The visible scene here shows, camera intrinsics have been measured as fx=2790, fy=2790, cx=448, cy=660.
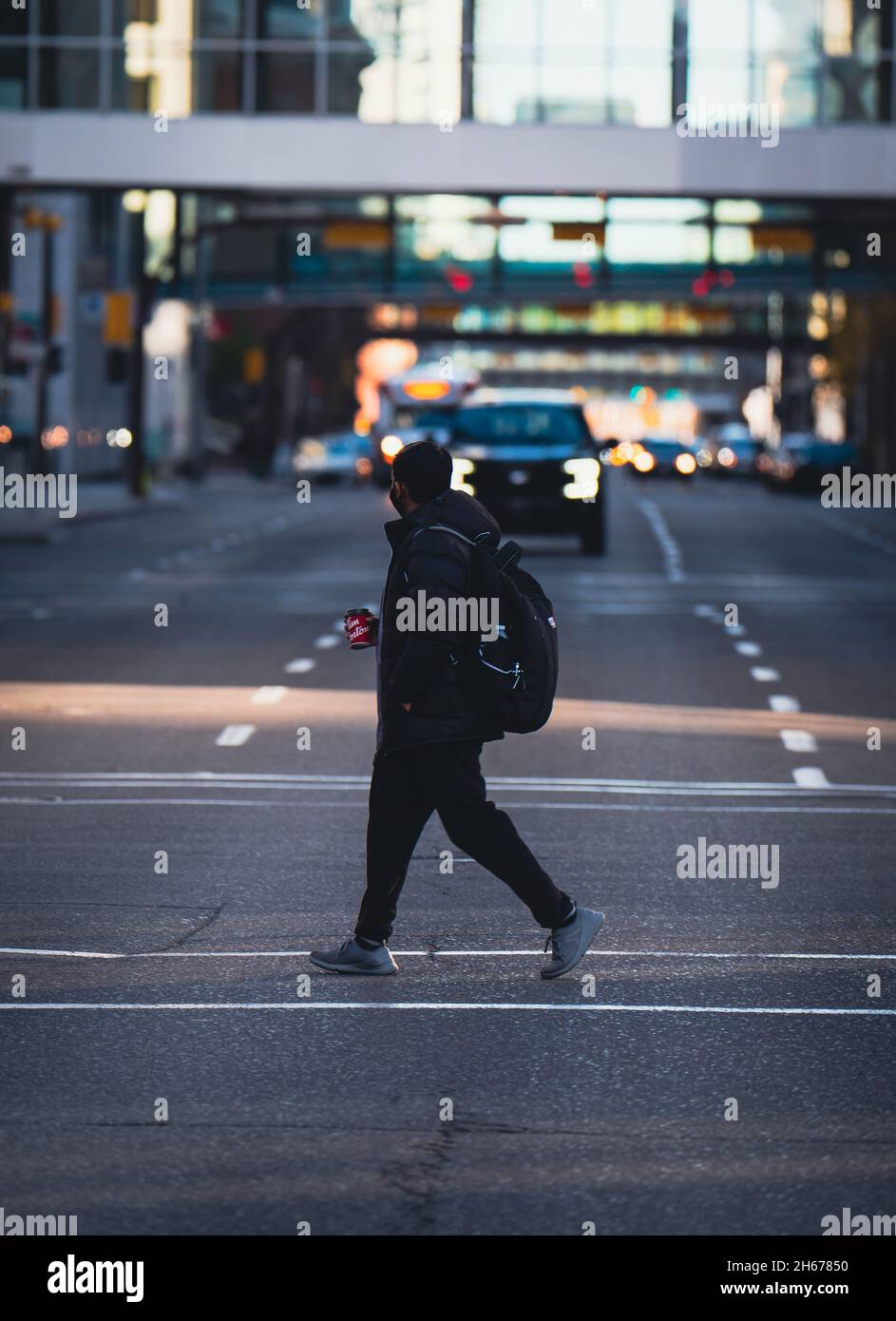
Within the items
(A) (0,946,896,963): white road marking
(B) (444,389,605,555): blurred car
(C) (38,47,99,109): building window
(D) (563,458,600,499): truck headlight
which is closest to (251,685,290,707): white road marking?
(A) (0,946,896,963): white road marking

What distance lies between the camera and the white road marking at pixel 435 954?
9445mm

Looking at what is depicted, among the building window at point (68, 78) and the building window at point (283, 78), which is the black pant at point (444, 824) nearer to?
the building window at point (283, 78)

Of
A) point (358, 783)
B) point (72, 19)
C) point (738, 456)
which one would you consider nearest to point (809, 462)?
point (738, 456)

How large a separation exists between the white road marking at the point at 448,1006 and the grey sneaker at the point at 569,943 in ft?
1.21

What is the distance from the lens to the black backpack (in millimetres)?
8797

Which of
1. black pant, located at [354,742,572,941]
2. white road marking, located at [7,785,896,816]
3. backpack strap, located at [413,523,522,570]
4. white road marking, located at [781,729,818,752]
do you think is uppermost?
backpack strap, located at [413,523,522,570]

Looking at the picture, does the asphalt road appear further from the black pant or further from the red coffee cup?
the red coffee cup

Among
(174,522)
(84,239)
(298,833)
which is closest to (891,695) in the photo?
(298,833)

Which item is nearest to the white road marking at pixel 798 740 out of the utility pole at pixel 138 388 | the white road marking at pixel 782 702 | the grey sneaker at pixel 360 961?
the white road marking at pixel 782 702

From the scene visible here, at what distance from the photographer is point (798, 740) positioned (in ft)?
53.9

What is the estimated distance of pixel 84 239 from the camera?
85625 millimetres

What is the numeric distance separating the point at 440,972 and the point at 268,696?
381 inches

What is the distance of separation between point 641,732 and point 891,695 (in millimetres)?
3250

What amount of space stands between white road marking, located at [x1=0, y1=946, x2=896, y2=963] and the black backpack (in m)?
1.04
